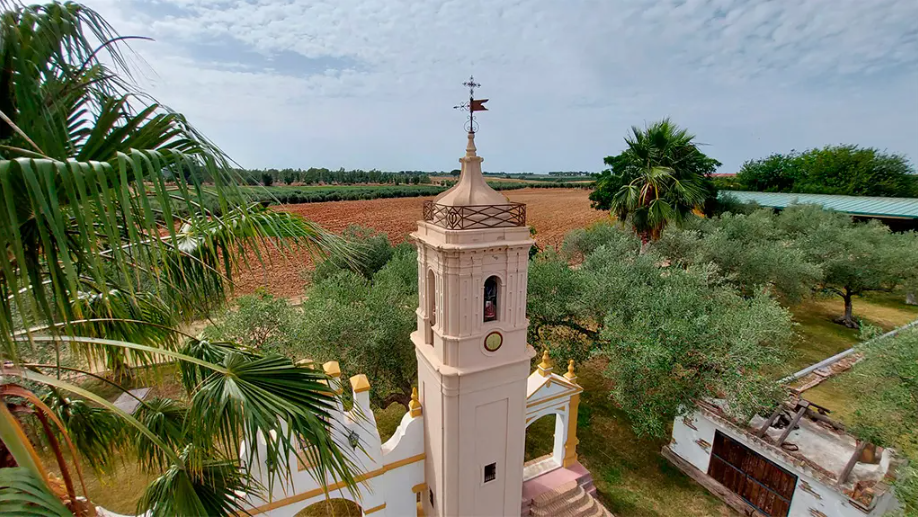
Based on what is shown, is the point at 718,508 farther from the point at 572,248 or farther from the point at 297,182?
the point at 297,182

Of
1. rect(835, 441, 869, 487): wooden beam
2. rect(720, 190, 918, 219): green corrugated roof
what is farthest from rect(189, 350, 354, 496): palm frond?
rect(720, 190, 918, 219): green corrugated roof

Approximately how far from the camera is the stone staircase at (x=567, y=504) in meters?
10.8

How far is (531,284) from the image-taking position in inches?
620

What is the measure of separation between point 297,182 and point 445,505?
113m

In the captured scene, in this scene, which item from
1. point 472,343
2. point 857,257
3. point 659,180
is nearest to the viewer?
point 472,343

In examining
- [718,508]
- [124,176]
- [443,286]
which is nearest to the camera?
[124,176]

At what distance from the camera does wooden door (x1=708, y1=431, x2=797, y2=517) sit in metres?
11.0

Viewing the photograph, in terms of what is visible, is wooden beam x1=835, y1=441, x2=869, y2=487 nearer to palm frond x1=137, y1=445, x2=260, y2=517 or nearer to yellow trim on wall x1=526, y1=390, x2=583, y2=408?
yellow trim on wall x1=526, y1=390, x2=583, y2=408

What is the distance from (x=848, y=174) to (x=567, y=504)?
54.7 meters

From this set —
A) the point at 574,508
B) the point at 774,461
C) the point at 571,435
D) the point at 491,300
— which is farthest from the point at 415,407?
the point at 774,461

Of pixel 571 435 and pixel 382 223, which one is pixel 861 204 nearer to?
pixel 571 435

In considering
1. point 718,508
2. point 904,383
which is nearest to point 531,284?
point 718,508

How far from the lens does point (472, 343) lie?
28.1 ft

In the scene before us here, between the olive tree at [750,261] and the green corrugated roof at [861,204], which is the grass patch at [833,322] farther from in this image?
the green corrugated roof at [861,204]
